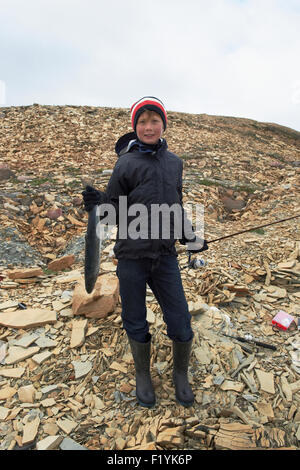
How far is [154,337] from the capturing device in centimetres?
347

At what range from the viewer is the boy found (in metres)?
2.35

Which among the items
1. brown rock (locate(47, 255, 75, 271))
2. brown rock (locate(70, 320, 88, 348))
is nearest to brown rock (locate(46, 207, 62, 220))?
brown rock (locate(47, 255, 75, 271))

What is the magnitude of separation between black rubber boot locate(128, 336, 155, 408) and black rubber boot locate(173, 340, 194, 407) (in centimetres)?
25

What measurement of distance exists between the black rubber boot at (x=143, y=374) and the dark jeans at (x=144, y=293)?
0.32 feet

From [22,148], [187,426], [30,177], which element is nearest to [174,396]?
[187,426]

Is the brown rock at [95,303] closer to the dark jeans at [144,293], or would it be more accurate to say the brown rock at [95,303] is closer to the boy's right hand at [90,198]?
the dark jeans at [144,293]

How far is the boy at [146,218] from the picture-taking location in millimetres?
2352

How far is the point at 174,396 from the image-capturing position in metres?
2.88

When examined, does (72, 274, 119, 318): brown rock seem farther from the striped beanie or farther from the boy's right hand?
the striped beanie

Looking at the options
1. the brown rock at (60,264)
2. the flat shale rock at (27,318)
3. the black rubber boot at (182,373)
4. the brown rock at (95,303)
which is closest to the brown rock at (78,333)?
the brown rock at (95,303)

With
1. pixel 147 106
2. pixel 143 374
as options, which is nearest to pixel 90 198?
pixel 147 106

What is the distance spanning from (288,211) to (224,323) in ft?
16.8

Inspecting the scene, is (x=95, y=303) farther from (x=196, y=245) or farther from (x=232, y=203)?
(x=232, y=203)

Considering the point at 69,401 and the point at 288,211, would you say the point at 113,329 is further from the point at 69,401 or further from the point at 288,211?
the point at 288,211
